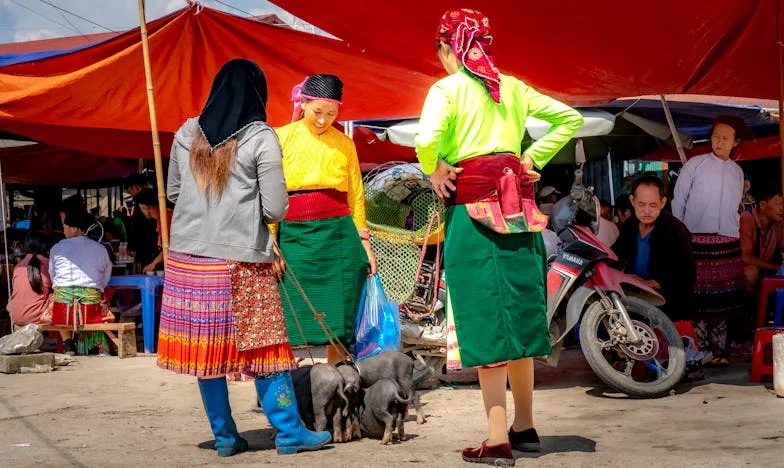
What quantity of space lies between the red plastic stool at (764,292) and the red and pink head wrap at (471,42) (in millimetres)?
4107

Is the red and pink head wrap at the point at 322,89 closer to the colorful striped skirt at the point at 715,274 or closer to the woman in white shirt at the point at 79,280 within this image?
the colorful striped skirt at the point at 715,274

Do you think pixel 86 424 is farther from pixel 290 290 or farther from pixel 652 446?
pixel 652 446

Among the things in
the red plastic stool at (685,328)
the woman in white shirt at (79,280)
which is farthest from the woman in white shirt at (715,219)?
the woman in white shirt at (79,280)

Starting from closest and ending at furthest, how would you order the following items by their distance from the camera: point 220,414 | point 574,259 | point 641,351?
point 220,414
point 641,351
point 574,259

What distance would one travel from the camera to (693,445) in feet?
14.9

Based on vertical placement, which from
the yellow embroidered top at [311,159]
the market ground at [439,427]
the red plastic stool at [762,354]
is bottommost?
the market ground at [439,427]

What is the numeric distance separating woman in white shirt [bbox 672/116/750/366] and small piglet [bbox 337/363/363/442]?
10.5 ft

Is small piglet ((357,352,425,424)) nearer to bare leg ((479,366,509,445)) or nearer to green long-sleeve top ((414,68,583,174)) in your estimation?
bare leg ((479,366,509,445))

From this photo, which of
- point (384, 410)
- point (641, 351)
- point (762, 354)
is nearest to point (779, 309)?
point (762, 354)

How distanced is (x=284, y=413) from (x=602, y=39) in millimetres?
3489

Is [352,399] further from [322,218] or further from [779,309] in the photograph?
[779,309]

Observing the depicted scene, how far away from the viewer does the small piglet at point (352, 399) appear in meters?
4.93

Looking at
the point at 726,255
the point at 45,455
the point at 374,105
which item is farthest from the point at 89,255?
the point at 726,255

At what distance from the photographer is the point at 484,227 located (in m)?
4.30
